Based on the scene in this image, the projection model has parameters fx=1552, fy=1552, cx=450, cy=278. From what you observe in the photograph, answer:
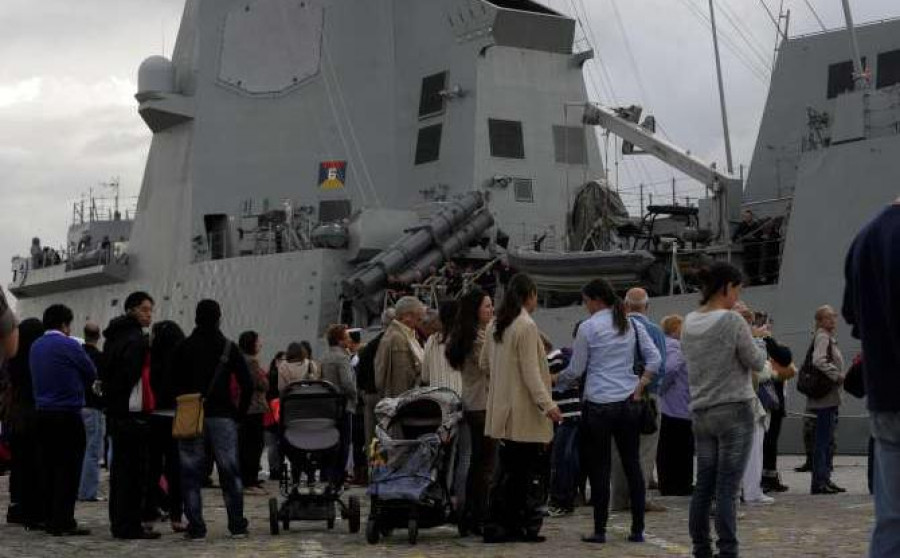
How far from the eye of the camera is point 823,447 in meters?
11.9

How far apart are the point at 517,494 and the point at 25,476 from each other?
12.0 feet

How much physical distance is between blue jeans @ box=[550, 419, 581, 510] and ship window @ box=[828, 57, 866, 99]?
12.4 metres

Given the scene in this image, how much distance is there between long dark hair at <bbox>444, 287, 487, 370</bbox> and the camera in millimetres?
9430

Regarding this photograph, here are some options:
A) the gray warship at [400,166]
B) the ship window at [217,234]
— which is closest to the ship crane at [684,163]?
the gray warship at [400,166]

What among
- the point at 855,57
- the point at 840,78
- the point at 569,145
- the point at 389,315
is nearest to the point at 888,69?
the point at 840,78

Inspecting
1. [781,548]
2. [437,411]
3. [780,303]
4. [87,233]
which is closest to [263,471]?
[780,303]

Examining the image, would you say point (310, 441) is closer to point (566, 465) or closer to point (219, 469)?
point (219, 469)

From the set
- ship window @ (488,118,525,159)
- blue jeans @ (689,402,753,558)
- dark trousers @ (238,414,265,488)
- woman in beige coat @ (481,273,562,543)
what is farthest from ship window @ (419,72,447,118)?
blue jeans @ (689,402,753,558)

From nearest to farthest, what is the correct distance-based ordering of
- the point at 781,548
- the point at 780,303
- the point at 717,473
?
the point at 717,473
the point at 781,548
the point at 780,303

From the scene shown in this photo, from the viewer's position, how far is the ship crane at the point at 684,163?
22.3m

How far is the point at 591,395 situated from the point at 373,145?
64.9ft

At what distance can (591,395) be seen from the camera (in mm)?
8750

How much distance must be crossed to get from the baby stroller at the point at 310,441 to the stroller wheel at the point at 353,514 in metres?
0.01

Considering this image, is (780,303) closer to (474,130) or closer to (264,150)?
(474,130)
